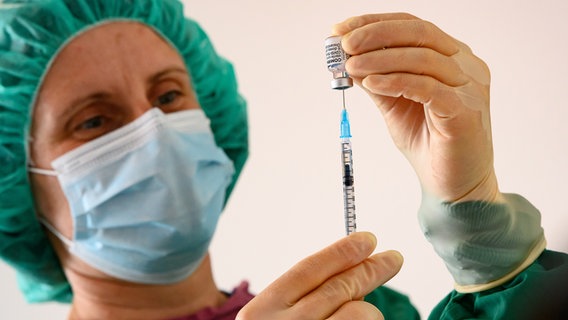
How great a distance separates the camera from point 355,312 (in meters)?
0.95

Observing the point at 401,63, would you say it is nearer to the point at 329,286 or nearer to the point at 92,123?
the point at 329,286

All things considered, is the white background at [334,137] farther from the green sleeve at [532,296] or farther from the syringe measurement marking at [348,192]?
the syringe measurement marking at [348,192]

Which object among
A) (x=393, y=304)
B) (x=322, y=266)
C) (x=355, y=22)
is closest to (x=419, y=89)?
(x=355, y=22)

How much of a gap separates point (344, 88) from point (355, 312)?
1.00 ft

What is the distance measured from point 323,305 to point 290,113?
86 centimetres

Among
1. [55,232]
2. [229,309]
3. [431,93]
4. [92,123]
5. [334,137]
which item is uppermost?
[431,93]

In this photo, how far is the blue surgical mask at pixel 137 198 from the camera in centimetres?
143

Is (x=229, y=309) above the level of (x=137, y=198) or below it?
below

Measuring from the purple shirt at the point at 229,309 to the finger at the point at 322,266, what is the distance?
61cm

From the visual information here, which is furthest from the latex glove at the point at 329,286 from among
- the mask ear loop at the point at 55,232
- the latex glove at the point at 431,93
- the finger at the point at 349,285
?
the mask ear loop at the point at 55,232

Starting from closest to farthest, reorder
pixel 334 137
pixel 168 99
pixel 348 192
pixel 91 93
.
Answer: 1. pixel 348 192
2. pixel 91 93
3. pixel 168 99
4. pixel 334 137

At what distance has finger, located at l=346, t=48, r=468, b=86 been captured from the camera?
936 mm

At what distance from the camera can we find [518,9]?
47.5 inches

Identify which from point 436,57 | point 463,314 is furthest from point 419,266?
point 436,57
